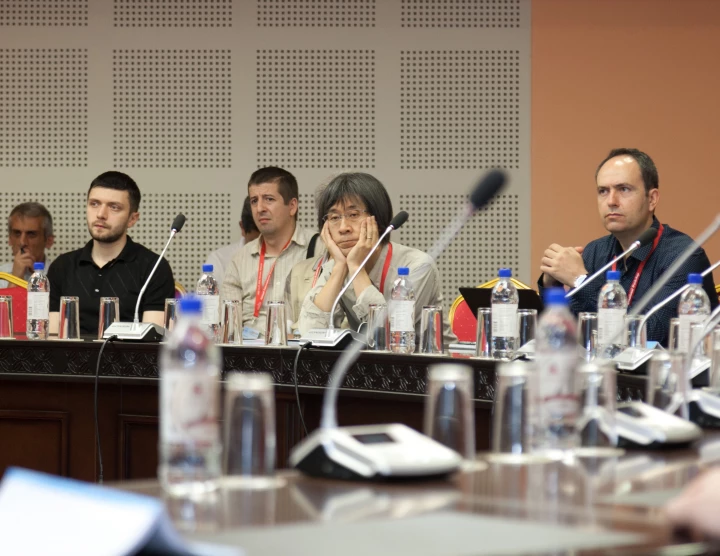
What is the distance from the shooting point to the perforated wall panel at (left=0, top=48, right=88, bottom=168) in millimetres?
5430

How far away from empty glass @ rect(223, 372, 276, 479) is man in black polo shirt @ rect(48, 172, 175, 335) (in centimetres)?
284

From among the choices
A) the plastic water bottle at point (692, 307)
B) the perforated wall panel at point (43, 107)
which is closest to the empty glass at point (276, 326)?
the plastic water bottle at point (692, 307)

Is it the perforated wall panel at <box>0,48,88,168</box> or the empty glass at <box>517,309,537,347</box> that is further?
the perforated wall panel at <box>0,48,88,168</box>

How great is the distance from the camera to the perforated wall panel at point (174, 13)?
5406mm

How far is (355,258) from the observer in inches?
138

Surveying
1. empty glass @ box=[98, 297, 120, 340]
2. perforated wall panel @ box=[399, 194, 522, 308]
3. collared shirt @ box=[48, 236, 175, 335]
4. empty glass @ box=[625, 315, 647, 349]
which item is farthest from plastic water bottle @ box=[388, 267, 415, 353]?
perforated wall panel @ box=[399, 194, 522, 308]

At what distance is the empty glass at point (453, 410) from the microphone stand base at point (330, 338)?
5.04 feet

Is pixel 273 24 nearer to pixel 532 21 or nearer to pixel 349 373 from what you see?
pixel 532 21

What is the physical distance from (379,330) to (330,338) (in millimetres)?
145

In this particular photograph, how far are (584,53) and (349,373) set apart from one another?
3.09 meters

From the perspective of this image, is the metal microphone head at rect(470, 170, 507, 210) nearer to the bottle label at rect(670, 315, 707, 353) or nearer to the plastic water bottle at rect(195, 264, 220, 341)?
the bottle label at rect(670, 315, 707, 353)

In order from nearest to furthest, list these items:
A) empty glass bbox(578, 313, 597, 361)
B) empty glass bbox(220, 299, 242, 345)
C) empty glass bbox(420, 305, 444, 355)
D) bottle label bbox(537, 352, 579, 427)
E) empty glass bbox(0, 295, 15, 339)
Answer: bottle label bbox(537, 352, 579, 427) < empty glass bbox(578, 313, 597, 361) < empty glass bbox(420, 305, 444, 355) < empty glass bbox(220, 299, 242, 345) < empty glass bbox(0, 295, 15, 339)

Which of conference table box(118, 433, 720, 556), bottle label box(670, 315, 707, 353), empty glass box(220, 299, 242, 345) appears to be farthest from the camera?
empty glass box(220, 299, 242, 345)

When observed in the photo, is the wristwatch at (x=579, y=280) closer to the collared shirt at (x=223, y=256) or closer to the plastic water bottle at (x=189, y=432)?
the plastic water bottle at (x=189, y=432)
